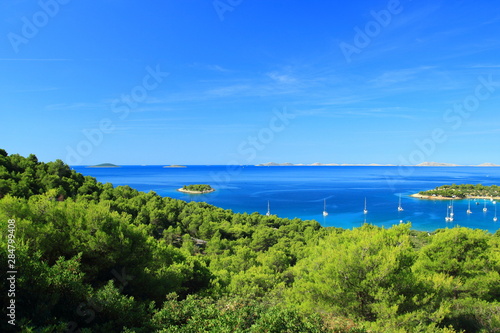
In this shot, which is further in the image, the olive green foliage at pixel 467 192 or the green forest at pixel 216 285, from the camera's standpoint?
the olive green foliage at pixel 467 192

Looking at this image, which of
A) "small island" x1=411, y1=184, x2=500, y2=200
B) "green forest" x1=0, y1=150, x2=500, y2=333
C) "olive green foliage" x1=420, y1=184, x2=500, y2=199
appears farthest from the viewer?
"olive green foliage" x1=420, y1=184, x2=500, y2=199

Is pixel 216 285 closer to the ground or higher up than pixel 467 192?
higher up

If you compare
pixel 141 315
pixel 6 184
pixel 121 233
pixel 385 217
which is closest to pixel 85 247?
pixel 121 233

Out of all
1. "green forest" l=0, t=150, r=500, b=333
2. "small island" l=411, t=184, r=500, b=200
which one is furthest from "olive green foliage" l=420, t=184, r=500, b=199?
"green forest" l=0, t=150, r=500, b=333

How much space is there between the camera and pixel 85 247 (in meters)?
7.61

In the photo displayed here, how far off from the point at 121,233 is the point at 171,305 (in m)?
2.70

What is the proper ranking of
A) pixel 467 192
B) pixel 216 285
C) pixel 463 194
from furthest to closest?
pixel 467 192 < pixel 463 194 < pixel 216 285

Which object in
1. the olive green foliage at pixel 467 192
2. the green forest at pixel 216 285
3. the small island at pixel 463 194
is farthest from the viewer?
the olive green foliage at pixel 467 192

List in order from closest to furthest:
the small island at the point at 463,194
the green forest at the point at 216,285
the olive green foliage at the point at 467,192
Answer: the green forest at the point at 216,285
the small island at the point at 463,194
the olive green foliage at the point at 467,192

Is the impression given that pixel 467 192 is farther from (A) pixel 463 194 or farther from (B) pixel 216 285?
(B) pixel 216 285

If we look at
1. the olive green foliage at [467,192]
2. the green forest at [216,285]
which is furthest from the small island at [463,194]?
the green forest at [216,285]

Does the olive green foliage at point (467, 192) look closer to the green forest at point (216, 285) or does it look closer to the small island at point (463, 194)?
the small island at point (463, 194)

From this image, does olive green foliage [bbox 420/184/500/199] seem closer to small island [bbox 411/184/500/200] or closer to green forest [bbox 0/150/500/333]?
small island [bbox 411/184/500/200]

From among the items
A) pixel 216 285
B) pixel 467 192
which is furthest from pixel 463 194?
pixel 216 285
